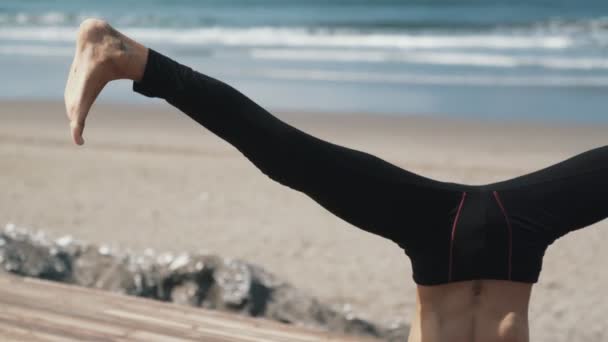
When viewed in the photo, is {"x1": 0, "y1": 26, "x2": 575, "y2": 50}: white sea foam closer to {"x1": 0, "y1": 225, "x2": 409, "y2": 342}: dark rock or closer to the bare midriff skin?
{"x1": 0, "y1": 225, "x2": 409, "y2": 342}: dark rock

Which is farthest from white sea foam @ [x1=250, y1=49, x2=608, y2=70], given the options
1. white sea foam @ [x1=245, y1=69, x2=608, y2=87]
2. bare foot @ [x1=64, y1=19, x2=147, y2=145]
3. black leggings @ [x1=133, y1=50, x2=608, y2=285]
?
bare foot @ [x1=64, y1=19, x2=147, y2=145]

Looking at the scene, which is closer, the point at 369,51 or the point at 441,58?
the point at 441,58

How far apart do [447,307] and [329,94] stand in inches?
391

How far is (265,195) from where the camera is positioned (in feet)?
22.5

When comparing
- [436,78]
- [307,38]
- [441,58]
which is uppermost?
[307,38]

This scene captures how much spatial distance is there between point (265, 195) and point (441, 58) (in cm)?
942

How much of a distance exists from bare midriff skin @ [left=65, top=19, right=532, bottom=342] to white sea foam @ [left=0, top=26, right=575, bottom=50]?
1594 cm

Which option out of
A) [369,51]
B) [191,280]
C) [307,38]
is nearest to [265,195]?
[191,280]

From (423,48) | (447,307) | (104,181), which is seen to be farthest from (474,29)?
(447,307)

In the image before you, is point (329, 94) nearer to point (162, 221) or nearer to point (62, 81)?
point (62, 81)

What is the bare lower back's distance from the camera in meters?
1.95

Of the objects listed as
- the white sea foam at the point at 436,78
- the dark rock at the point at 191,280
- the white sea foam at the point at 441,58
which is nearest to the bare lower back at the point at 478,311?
the dark rock at the point at 191,280

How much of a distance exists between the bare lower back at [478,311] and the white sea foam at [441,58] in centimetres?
1274

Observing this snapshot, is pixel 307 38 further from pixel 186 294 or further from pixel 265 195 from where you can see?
pixel 186 294
